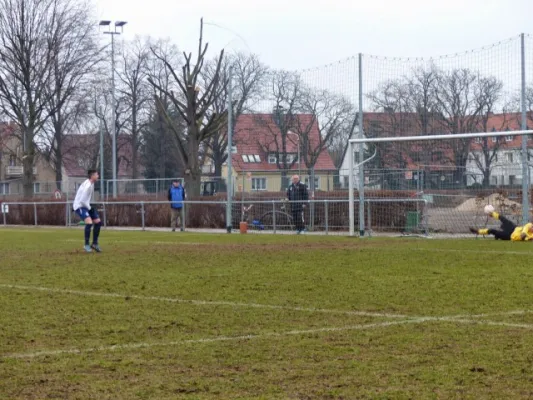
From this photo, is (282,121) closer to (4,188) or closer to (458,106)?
(458,106)

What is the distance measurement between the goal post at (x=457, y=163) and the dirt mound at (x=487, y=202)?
7cm

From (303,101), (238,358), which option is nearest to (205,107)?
(303,101)

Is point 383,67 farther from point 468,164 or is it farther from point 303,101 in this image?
point 468,164

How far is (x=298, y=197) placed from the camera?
28.3 metres

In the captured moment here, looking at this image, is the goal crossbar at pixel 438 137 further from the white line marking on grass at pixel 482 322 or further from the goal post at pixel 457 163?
the white line marking on grass at pixel 482 322

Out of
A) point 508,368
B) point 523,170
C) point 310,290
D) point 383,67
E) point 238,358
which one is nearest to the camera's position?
point 508,368

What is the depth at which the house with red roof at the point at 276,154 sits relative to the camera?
28031mm

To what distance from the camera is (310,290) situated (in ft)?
35.6

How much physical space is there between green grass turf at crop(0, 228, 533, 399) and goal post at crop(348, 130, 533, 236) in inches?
322

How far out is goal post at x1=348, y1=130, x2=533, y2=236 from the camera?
74.7 ft

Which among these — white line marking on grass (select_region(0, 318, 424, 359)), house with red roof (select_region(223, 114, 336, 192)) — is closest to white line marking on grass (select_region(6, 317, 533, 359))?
white line marking on grass (select_region(0, 318, 424, 359))

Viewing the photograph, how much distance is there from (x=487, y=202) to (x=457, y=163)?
1270mm

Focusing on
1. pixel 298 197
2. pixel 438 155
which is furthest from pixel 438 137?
pixel 298 197

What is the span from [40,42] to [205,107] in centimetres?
1865
